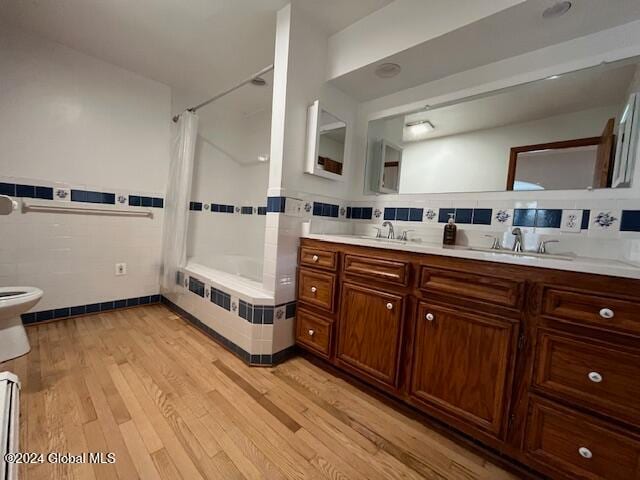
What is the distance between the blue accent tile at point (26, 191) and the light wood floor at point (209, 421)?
A: 3.60 ft

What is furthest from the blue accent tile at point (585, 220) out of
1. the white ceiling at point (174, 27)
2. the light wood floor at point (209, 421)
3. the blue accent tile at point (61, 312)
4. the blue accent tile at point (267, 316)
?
the blue accent tile at point (61, 312)

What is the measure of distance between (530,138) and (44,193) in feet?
11.0

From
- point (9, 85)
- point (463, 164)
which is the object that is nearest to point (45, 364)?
point (9, 85)

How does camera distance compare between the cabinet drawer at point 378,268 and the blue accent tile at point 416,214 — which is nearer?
the cabinet drawer at point 378,268

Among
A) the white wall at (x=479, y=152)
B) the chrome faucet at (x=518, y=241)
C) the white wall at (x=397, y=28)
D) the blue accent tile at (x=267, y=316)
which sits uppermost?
the white wall at (x=397, y=28)

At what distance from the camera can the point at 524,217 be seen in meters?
1.43

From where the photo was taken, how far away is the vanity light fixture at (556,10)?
3.71ft

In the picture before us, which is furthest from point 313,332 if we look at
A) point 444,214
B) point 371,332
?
point 444,214

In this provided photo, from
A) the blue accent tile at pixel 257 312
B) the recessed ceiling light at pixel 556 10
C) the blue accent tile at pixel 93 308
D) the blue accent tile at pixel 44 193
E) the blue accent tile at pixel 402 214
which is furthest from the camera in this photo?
the blue accent tile at pixel 93 308

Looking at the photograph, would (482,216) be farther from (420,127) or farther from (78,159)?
(78,159)

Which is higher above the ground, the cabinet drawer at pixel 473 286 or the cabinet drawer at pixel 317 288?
the cabinet drawer at pixel 473 286

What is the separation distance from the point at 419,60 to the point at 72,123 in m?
2.65

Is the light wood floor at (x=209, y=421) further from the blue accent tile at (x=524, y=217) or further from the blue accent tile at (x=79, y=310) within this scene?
the blue accent tile at (x=524, y=217)

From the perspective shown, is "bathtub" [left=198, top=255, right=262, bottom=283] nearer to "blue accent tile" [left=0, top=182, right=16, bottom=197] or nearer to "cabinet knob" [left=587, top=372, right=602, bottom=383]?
"blue accent tile" [left=0, top=182, right=16, bottom=197]
